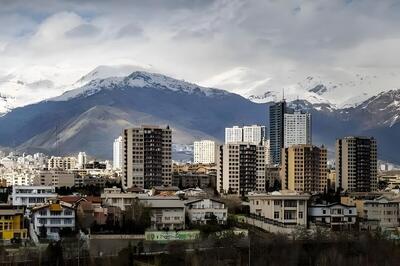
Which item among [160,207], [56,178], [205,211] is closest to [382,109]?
[56,178]

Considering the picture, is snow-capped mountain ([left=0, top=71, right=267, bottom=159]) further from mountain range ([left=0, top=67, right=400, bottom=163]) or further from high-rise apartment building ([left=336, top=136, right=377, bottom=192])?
high-rise apartment building ([left=336, top=136, right=377, bottom=192])

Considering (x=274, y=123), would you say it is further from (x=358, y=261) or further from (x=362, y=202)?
(x=358, y=261)

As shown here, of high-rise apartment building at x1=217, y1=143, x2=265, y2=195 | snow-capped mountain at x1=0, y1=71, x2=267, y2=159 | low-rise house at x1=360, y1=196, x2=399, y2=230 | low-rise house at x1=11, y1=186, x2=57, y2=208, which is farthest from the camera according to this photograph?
snow-capped mountain at x1=0, y1=71, x2=267, y2=159

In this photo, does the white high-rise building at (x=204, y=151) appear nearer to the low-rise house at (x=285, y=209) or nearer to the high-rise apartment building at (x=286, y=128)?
the high-rise apartment building at (x=286, y=128)

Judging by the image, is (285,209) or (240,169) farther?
(240,169)

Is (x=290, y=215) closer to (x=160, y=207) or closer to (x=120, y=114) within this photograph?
(x=160, y=207)

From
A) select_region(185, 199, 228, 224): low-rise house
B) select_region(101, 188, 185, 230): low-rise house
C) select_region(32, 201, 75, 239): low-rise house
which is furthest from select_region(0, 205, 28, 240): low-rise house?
select_region(185, 199, 228, 224): low-rise house

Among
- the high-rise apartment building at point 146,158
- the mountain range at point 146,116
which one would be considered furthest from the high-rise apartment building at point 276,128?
the high-rise apartment building at point 146,158
